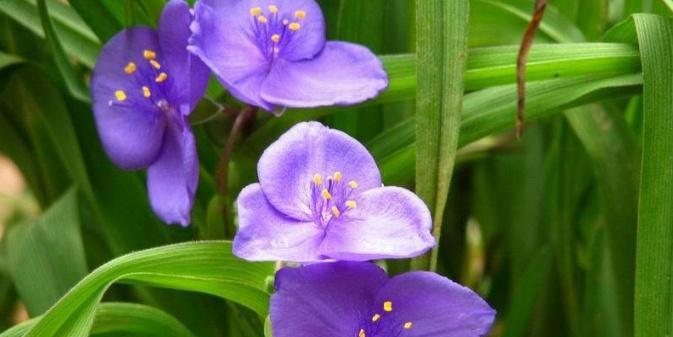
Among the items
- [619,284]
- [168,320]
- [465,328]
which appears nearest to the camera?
[465,328]

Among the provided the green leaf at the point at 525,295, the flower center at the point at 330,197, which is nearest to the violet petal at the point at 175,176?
the flower center at the point at 330,197

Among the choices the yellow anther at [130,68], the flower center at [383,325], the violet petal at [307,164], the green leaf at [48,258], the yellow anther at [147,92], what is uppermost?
the yellow anther at [130,68]

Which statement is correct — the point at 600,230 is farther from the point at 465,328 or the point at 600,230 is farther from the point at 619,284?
the point at 465,328

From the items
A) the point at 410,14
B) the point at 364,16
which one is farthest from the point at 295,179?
the point at 410,14

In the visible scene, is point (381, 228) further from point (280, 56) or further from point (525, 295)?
point (525, 295)

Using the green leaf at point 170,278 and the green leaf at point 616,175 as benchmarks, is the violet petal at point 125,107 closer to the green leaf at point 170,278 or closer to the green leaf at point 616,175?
the green leaf at point 170,278

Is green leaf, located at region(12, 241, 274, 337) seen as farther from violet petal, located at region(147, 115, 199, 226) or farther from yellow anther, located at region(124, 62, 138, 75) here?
yellow anther, located at region(124, 62, 138, 75)
